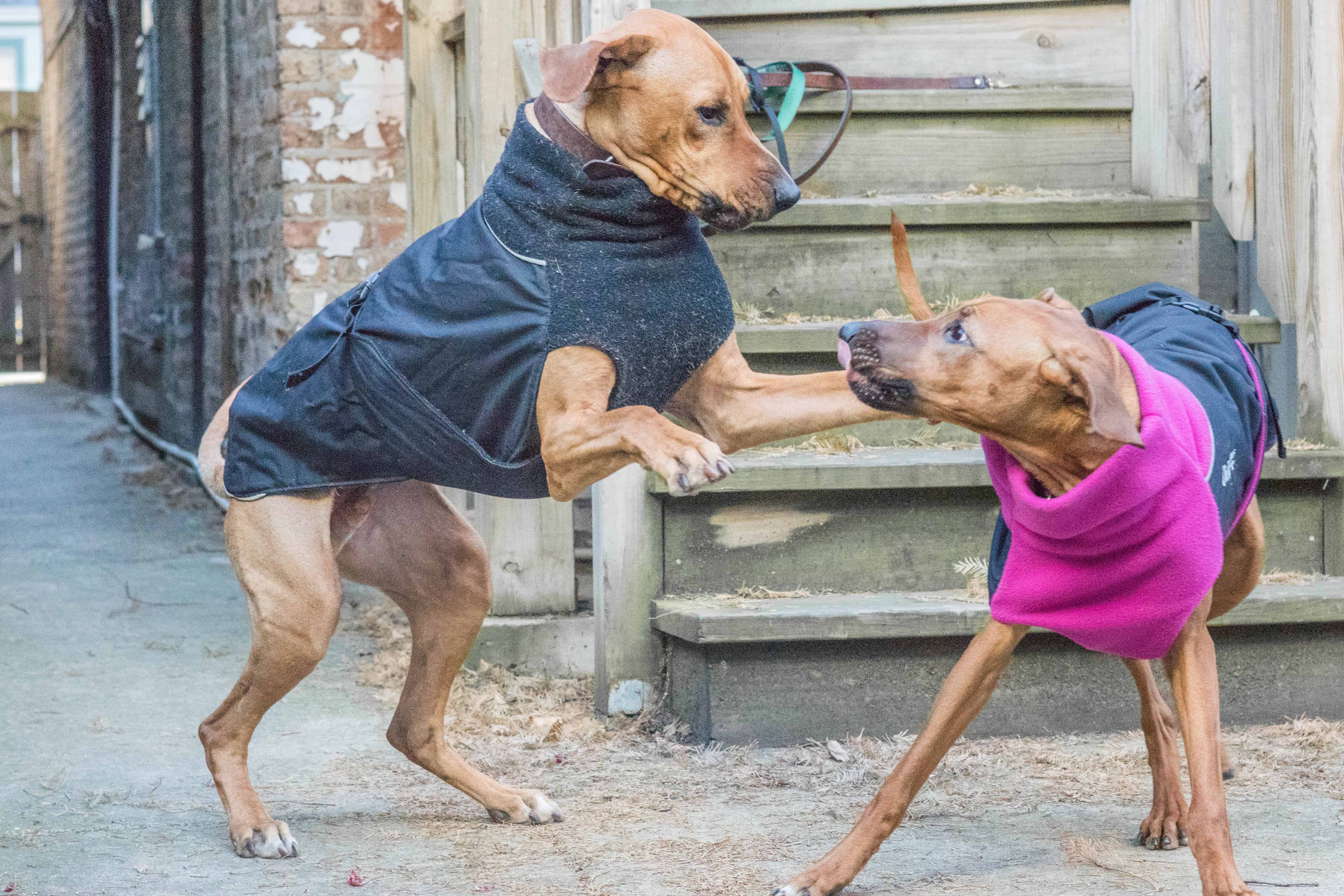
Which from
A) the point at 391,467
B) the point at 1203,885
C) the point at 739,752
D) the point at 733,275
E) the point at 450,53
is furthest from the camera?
the point at 450,53

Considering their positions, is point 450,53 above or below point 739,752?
above

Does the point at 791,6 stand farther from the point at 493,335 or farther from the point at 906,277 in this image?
the point at 493,335

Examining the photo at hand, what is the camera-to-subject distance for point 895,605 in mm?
3217

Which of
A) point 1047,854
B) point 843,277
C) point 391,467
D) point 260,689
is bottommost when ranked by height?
point 1047,854

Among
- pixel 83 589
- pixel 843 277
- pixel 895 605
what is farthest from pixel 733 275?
pixel 83 589

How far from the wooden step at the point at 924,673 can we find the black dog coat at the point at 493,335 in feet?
3.12

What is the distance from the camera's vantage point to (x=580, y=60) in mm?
2092

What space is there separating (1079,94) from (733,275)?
1.29 meters

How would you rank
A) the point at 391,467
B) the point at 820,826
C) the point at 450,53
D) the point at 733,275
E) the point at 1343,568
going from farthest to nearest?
the point at 450,53 < the point at 733,275 < the point at 1343,568 < the point at 820,826 < the point at 391,467

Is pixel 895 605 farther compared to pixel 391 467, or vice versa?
pixel 895 605

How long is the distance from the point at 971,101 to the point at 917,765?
2492 millimetres

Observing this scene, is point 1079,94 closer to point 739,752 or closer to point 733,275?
point 733,275

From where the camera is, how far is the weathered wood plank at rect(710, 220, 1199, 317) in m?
3.86

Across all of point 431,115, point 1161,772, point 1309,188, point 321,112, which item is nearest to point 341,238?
point 321,112
